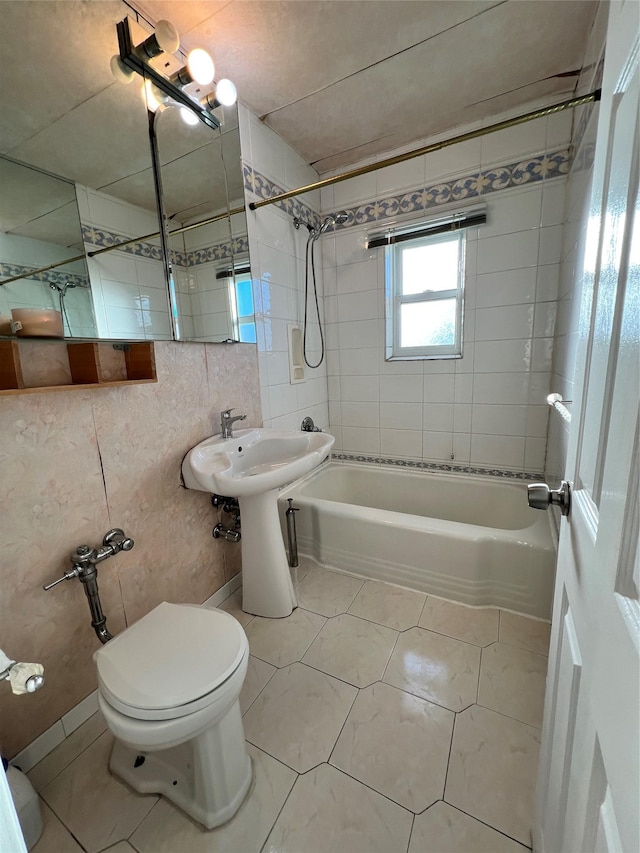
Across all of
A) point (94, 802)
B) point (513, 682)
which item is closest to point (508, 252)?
point (513, 682)

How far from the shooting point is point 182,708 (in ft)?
2.69

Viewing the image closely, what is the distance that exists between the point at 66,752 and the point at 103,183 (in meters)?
1.94

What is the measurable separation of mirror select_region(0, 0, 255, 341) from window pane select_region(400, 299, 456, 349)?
4.20 ft

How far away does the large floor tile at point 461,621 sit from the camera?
1476mm

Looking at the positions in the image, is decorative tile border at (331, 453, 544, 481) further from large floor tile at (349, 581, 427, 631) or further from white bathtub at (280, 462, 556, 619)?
large floor tile at (349, 581, 427, 631)

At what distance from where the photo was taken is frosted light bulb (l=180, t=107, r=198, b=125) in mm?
1478

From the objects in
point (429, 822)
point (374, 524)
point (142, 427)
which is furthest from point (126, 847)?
point (374, 524)

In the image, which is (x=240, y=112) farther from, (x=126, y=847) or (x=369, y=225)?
(x=126, y=847)

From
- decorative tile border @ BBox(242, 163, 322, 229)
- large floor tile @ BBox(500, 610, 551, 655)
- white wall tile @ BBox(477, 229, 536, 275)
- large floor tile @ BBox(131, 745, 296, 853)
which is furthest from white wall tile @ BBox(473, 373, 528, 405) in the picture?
large floor tile @ BBox(131, 745, 296, 853)

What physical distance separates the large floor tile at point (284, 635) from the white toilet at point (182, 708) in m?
0.40

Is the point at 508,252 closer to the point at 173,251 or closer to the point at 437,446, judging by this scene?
the point at 437,446

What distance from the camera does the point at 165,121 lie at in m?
1.42

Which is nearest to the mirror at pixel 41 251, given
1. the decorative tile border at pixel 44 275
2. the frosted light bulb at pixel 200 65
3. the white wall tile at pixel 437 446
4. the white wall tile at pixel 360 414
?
the decorative tile border at pixel 44 275

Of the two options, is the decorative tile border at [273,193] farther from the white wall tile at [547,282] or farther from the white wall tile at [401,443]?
the white wall tile at [401,443]
